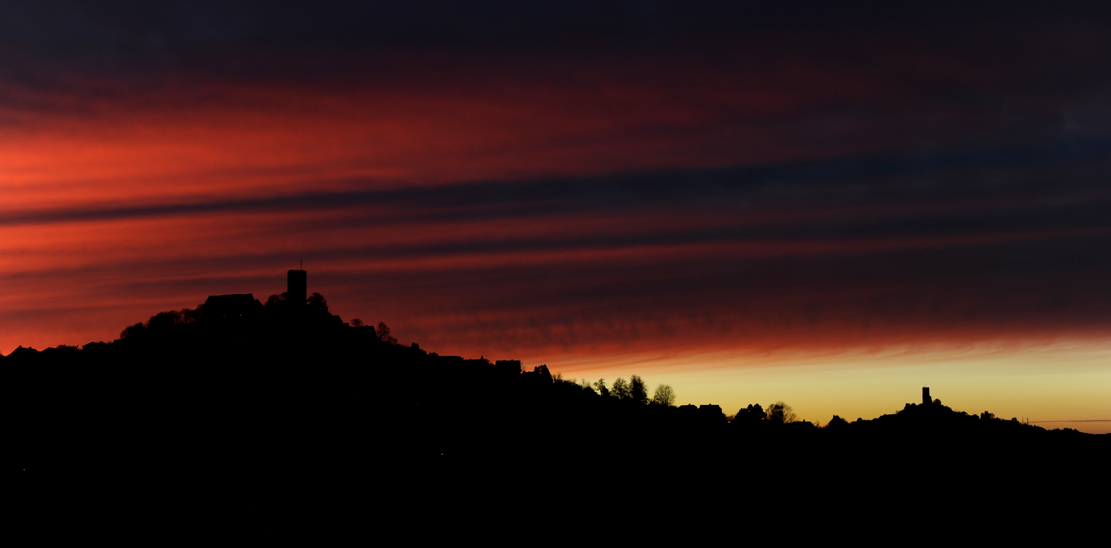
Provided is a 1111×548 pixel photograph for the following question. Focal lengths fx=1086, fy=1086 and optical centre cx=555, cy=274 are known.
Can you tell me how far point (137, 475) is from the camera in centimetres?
17138

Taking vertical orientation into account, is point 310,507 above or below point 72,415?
below

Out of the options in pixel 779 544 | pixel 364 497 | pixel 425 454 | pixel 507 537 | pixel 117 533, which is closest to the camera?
pixel 117 533

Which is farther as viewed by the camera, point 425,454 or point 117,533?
point 425,454

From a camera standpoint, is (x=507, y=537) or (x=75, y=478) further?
(x=75, y=478)

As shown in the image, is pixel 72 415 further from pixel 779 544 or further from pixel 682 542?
pixel 779 544

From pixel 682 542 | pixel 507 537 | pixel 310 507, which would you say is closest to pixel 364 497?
pixel 310 507

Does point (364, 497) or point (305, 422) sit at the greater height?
point (305, 422)

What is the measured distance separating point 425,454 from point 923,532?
300 ft

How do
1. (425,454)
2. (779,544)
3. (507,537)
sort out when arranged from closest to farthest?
(507,537), (779,544), (425,454)

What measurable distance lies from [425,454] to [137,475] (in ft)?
157

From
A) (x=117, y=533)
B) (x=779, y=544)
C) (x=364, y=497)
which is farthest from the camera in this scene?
(x=779, y=544)

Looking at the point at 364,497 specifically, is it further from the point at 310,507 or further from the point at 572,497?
the point at 572,497

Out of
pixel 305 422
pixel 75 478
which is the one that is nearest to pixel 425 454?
pixel 305 422

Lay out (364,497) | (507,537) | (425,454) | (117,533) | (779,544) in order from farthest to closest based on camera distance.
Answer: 1. (425,454)
2. (779,544)
3. (364,497)
4. (507,537)
5. (117,533)
